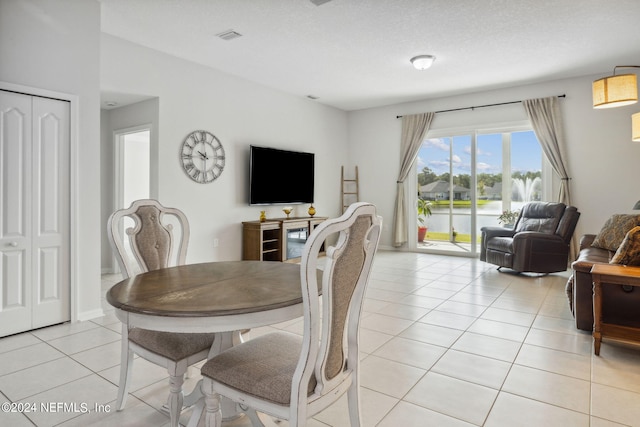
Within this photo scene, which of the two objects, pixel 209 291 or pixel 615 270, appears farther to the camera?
pixel 615 270

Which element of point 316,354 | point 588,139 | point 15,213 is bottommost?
point 316,354

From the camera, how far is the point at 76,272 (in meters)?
3.32

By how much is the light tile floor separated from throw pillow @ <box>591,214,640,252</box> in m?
0.83

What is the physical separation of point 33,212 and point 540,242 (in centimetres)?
546

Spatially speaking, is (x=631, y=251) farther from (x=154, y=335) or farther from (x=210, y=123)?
(x=210, y=123)

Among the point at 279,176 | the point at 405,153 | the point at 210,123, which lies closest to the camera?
the point at 210,123

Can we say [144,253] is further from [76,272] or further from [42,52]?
[42,52]

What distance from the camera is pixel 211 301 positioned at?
1.44 m

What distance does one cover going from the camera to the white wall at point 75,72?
2.99 metres

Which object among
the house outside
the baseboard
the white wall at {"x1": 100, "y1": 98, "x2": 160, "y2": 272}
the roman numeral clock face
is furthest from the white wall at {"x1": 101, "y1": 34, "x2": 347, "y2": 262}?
the house outside

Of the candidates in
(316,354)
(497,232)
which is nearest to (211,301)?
(316,354)

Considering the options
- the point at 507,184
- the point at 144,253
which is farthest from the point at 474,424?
the point at 507,184

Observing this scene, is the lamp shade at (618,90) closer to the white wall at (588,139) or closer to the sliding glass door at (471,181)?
the white wall at (588,139)

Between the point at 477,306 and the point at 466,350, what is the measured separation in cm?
118
